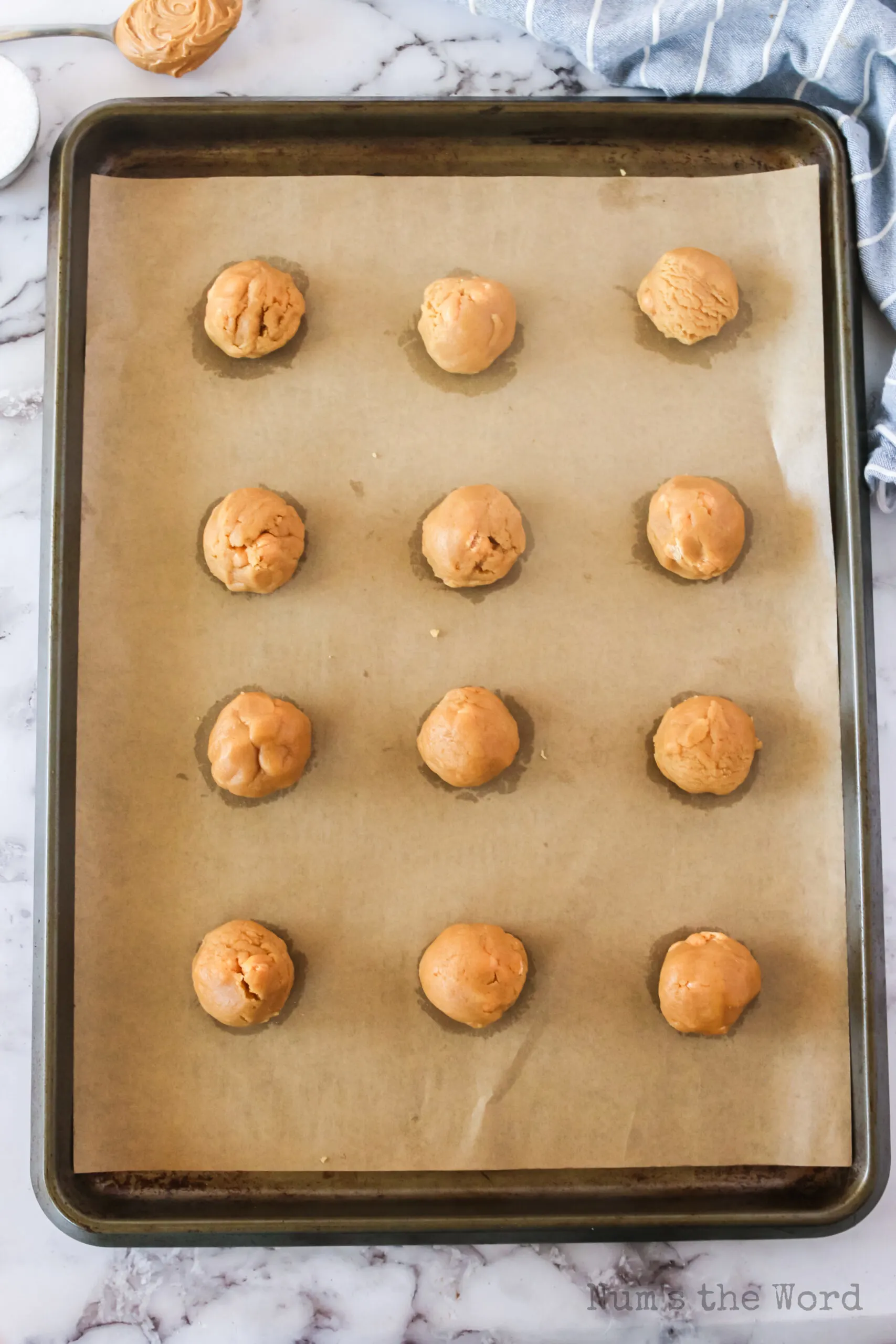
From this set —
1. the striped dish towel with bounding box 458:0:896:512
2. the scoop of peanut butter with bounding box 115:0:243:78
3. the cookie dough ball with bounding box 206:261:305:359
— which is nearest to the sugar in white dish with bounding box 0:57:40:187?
the scoop of peanut butter with bounding box 115:0:243:78

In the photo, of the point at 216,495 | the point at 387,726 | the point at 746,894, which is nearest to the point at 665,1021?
the point at 746,894

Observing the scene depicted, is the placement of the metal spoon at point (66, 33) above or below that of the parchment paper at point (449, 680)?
above

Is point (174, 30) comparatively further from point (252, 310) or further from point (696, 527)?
point (696, 527)

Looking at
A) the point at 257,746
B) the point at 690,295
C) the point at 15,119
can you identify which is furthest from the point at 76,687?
the point at 690,295

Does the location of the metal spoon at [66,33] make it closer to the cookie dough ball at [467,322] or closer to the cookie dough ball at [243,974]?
the cookie dough ball at [467,322]

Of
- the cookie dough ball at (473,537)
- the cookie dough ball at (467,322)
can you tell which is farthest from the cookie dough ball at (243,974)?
the cookie dough ball at (467,322)

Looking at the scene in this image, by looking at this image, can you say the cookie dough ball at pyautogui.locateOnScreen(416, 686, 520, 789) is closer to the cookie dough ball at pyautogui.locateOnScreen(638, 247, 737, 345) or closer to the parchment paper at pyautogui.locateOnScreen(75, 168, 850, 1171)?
the parchment paper at pyautogui.locateOnScreen(75, 168, 850, 1171)
